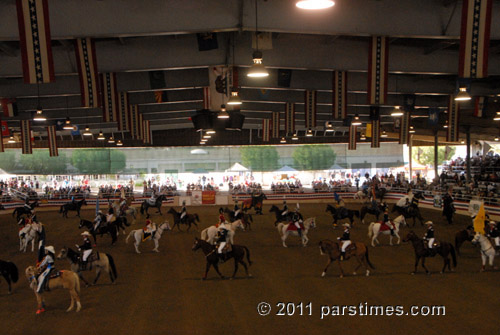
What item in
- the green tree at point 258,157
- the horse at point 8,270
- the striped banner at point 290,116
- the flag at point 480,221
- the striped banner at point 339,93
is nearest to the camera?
the horse at point 8,270

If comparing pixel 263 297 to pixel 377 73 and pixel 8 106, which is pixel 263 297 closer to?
Result: pixel 377 73

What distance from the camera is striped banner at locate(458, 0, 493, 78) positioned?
1014 centimetres

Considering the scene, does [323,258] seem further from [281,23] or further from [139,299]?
[281,23]

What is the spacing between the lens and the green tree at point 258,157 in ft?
159

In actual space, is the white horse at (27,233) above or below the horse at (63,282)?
below

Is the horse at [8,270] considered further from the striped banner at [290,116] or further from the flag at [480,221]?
the striped banner at [290,116]

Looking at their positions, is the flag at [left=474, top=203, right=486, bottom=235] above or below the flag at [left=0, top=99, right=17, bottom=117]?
below

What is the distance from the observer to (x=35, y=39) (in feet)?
31.9

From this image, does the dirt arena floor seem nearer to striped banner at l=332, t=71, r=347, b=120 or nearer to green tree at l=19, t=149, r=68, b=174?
striped banner at l=332, t=71, r=347, b=120

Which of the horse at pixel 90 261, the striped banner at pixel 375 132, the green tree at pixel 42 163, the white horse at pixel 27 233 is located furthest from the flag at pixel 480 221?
the green tree at pixel 42 163

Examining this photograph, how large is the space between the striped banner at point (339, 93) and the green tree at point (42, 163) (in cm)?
3587

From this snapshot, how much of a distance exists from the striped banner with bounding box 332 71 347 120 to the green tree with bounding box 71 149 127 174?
32997 millimetres

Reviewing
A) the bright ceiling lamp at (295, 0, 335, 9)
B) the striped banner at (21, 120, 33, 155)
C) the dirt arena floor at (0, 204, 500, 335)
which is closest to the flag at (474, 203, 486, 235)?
the dirt arena floor at (0, 204, 500, 335)

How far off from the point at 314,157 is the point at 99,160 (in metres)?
23.2
